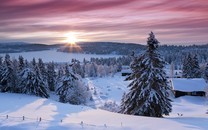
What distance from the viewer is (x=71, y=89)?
169 feet

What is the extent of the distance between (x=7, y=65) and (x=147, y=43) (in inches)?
1540

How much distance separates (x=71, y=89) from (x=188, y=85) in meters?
32.1

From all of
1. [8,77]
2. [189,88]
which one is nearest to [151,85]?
[8,77]

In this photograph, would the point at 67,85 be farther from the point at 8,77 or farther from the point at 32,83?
the point at 8,77

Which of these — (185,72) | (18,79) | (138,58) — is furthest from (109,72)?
(138,58)

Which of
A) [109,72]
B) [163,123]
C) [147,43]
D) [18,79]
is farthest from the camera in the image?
[109,72]

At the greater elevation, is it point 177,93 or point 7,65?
point 7,65

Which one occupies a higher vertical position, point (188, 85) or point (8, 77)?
point (8, 77)

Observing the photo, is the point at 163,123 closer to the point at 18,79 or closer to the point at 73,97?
the point at 73,97

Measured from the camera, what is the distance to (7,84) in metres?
59.6

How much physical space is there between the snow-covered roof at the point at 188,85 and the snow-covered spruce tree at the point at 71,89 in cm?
2675

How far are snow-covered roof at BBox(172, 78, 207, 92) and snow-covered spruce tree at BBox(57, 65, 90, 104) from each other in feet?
87.8

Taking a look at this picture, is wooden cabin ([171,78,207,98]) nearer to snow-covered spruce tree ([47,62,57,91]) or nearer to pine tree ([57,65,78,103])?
pine tree ([57,65,78,103])

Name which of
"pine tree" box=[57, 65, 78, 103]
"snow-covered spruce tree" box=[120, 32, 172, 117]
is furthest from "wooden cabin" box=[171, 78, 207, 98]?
"snow-covered spruce tree" box=[120, 32, 172, 117]
